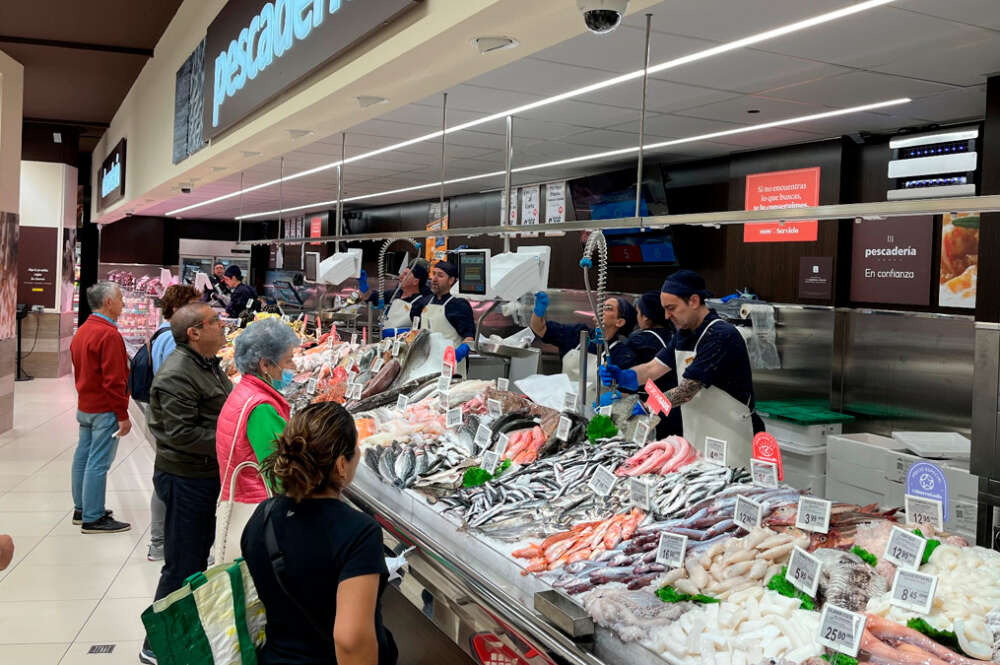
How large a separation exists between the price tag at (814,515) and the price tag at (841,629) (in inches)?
17.1

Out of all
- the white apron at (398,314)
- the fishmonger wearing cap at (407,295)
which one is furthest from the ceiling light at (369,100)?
the white apron at (398,314)

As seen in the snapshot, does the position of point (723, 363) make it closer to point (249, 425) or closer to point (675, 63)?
point (675, 63)

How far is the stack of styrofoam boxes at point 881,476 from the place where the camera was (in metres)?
4.85

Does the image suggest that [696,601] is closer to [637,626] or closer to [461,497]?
[637,626]

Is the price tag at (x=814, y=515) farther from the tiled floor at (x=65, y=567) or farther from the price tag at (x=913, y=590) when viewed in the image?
the tiled floor at (x=65, y=567)

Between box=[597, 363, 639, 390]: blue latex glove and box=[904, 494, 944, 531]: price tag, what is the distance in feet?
5.32

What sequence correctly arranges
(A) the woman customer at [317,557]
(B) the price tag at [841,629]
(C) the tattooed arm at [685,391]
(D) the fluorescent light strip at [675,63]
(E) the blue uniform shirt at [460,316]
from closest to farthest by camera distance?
(B) the price tag at [841,629] < (A) the woman customer at [317,557] < (D) the fluorescent light strip at [675,63] < (C) the tattooed arm at [685,391] < (E) the blue uniform shirt at [460,316]

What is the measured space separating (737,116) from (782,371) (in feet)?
8.29

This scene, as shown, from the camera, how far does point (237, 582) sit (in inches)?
94.0

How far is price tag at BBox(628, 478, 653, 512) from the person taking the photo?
9.02ft

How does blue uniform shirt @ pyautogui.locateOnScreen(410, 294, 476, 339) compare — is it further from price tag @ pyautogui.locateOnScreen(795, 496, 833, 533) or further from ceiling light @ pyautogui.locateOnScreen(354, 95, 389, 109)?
price tag @ pyautogui.locateOnScreen(795, 496, 833, 533)

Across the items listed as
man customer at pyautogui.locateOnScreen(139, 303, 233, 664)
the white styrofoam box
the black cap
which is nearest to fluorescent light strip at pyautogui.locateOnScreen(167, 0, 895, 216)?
the black cap

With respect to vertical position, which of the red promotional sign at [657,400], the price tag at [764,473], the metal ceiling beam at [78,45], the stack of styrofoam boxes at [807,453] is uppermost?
the metal ceiling beam at [78,45]

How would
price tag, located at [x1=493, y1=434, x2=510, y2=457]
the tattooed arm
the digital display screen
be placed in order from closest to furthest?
price tag, located at [x1=493, y1=434, x2=510, y2=457], the tattooed arm, the digital display screen
